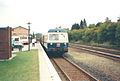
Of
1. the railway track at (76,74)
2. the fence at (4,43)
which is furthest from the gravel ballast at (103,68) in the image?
the fence at (4,43)

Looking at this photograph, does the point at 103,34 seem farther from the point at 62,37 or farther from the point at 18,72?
the point at 18,72

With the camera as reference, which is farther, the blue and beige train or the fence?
the blue and beige train

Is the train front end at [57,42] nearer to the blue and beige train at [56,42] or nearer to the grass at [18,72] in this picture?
the blue and beige train at [56,42]

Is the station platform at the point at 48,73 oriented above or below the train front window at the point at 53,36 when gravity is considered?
below

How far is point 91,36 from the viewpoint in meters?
37.7

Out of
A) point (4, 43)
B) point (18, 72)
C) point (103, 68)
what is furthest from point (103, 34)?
point (18, 72)

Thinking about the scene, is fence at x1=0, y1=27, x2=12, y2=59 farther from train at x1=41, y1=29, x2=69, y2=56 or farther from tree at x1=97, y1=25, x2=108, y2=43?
tree at x1=97, y1=25, x2=108, y2=43

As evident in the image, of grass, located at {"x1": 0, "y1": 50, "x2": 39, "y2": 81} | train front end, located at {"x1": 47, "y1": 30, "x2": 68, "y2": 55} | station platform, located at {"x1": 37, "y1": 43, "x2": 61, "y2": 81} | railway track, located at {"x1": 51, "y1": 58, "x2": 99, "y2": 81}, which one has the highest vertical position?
train front end, located at {"x1": 47, "y1": 30, "x2": 68, "y2": 55}

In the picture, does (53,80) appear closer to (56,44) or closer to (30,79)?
(30,79)

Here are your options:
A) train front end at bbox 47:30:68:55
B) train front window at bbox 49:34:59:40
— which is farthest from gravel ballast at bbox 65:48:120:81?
train front window at bbox 49:34:59:40

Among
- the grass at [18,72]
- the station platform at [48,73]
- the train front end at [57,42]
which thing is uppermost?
the train front end at [57,42]

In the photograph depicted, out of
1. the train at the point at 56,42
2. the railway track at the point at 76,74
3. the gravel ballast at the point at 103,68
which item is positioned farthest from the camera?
Answer: the train at the point at 56,42

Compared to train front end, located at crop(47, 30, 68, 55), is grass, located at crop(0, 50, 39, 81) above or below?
below

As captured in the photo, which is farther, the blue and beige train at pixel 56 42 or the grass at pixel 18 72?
the blue and beige train at pixel 56 42
